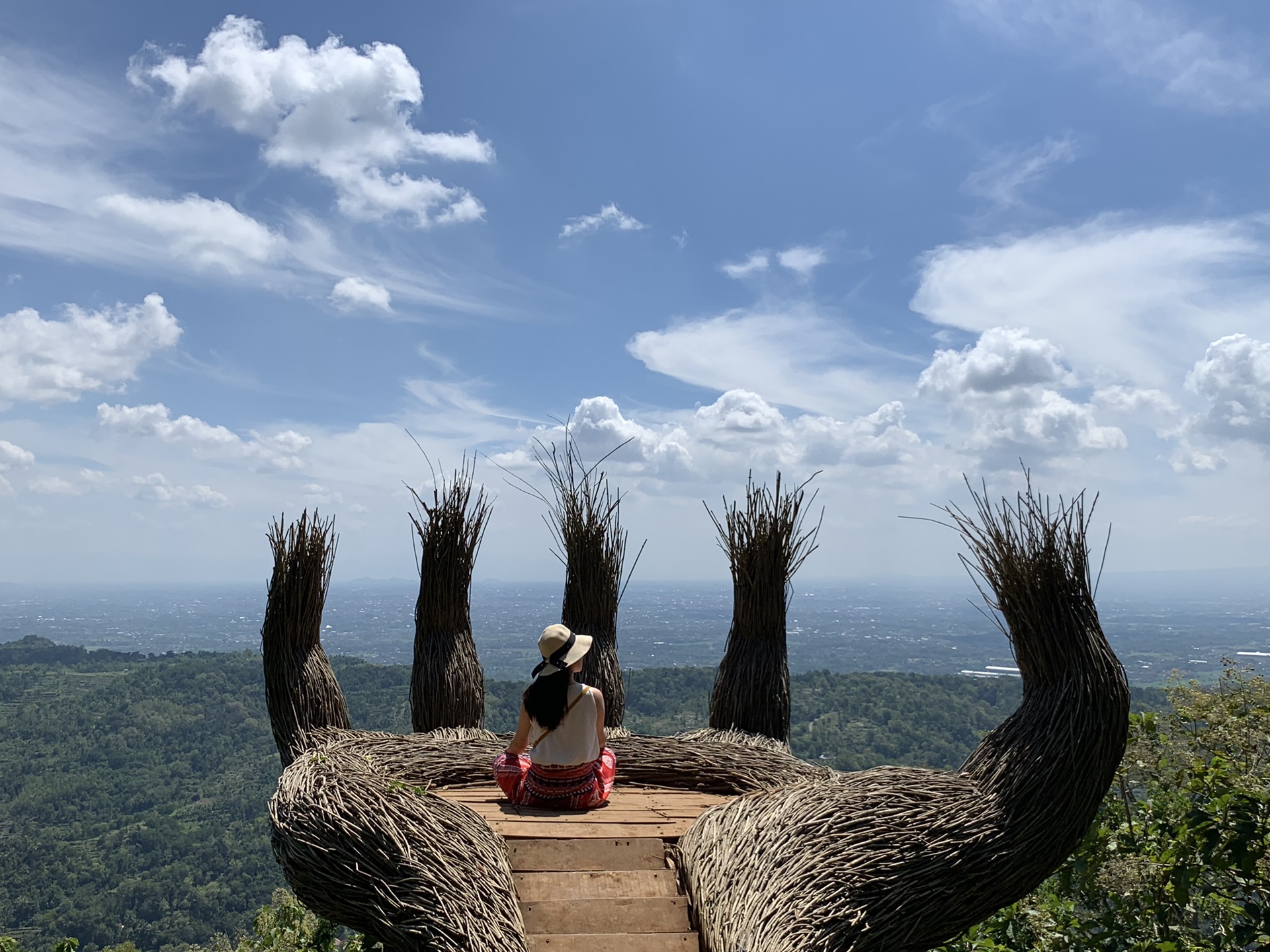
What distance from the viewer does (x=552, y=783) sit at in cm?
389

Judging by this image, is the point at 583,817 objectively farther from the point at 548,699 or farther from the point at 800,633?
the point at 800,633

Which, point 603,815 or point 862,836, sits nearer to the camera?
point 862,836

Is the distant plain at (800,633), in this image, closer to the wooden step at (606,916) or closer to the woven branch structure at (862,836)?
the woven branch structure at (862,836)

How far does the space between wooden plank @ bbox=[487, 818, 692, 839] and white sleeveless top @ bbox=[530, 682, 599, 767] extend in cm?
28

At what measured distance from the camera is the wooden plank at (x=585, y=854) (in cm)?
338

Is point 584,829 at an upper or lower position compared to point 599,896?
upper

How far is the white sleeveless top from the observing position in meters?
3.84

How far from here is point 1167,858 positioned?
3.70 meters

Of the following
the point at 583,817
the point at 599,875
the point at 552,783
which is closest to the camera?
the point at 599,875

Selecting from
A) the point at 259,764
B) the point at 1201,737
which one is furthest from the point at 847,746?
the point at 259,764

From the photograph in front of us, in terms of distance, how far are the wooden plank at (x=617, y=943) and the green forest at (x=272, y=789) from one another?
2.18m

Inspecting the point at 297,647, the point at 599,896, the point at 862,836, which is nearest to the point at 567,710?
the point at 599,896

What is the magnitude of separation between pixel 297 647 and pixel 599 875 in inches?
114

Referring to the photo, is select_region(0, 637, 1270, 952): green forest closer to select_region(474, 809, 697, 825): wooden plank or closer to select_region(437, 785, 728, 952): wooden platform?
select_region(474, 809, 697, 825): wooden plank
